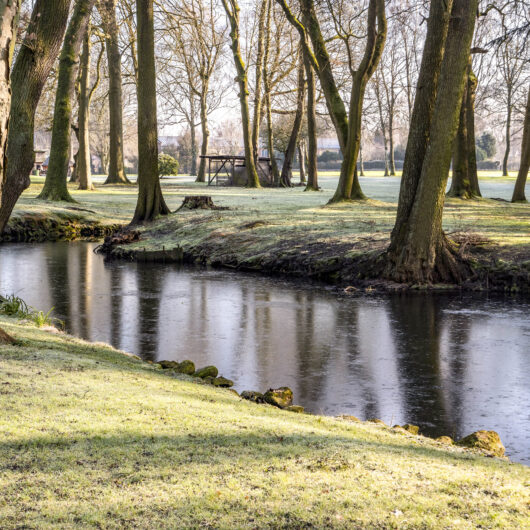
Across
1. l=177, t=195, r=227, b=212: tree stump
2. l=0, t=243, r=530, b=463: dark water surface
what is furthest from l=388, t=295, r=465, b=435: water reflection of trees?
l=177, t=195, r=227, b=212: tree stump

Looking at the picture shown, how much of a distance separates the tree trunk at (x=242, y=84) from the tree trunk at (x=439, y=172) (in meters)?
25.2

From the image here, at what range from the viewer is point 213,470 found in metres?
3.60

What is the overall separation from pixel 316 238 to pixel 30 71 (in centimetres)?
906

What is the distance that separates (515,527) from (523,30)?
16.9m

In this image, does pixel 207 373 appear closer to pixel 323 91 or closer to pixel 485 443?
pixel 485 443

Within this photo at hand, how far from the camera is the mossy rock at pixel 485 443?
518cm

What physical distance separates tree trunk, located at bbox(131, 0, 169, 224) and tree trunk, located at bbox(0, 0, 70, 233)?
1233 centimetres

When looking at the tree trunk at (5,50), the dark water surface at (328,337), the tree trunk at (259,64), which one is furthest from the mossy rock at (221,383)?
the tree trunk at (259,64)

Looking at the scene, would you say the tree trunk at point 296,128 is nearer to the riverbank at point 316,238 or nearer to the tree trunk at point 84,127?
the tree trunk at point 84,127

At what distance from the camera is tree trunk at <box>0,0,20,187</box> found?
556cm

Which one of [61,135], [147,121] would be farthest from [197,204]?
[61,135]

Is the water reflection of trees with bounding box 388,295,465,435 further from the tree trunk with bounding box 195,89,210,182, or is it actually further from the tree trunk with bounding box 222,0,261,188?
the tree trunk with bounding box 195,89,210,182

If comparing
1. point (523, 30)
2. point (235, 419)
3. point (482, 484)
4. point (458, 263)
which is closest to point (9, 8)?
point (235, 419)

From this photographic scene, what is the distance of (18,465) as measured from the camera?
11.7 feet
